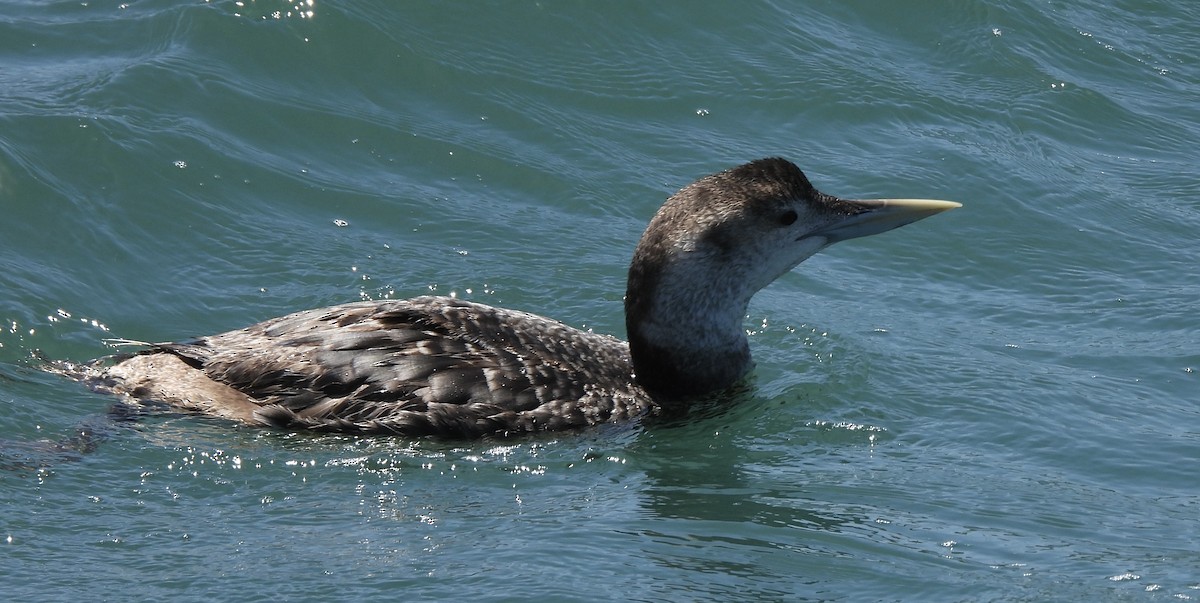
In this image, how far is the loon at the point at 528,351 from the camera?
715cm

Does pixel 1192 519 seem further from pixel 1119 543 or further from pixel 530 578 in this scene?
pixel 530 578

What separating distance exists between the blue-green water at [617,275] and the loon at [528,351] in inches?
6.8

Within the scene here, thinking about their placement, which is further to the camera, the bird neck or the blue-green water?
the bird neck

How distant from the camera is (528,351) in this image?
7523 mm

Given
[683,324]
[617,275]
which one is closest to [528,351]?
[683,324]

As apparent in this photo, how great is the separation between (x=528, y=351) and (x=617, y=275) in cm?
185

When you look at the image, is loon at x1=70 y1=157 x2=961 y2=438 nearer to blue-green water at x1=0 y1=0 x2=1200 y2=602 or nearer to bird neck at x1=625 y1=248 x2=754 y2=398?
bird neck at x1=625 y1=248 x2=754 y2=398

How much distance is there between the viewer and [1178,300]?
30.6 ft

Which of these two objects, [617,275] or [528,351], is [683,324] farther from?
[617,275]

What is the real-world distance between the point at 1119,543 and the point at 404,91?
6.00m

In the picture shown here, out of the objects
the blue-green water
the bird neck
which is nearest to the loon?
the bird neck

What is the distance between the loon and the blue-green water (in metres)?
0.17

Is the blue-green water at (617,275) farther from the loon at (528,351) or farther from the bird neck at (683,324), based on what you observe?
the bird neck at (683,324)

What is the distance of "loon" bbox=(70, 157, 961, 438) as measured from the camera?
715 centimetres
